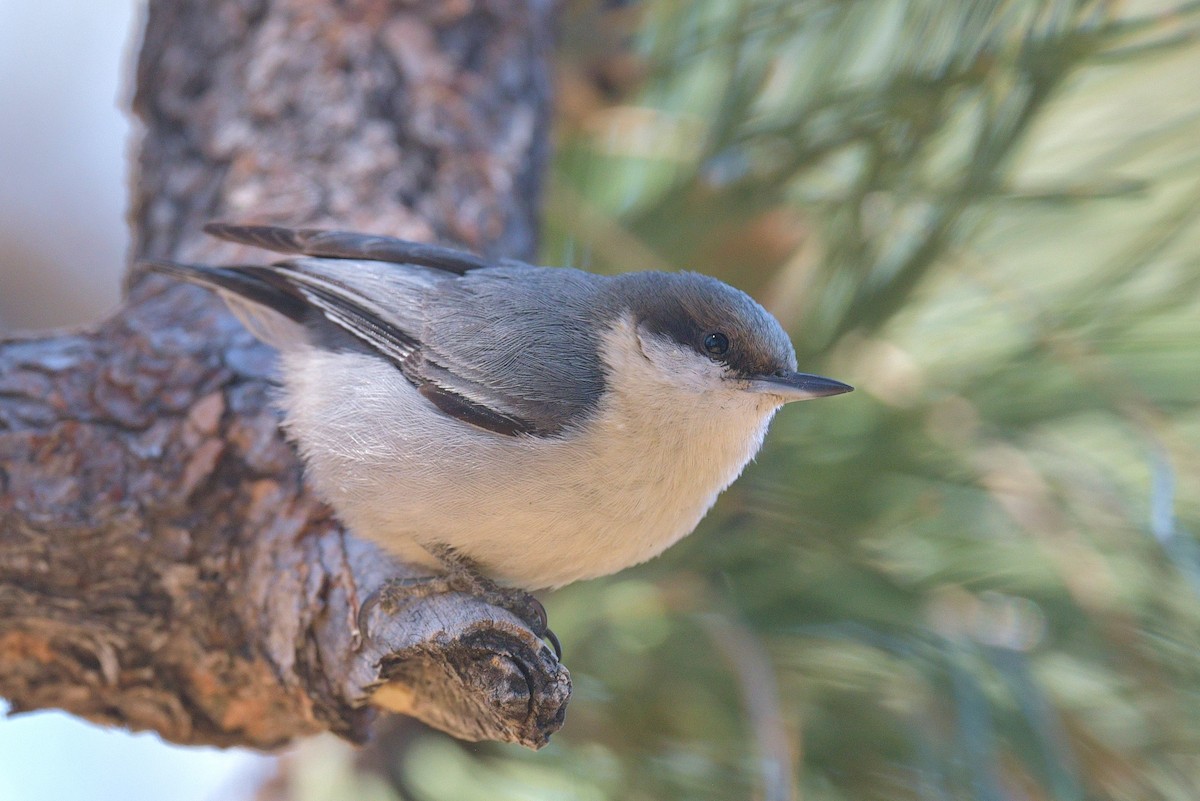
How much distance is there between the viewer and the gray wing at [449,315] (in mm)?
1774

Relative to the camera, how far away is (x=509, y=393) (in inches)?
69.8

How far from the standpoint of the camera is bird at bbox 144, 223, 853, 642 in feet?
5.51

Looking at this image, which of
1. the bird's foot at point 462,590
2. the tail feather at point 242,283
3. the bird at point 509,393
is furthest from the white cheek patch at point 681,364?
the tail feather at point 242,283

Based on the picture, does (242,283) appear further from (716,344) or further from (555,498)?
(716,344)

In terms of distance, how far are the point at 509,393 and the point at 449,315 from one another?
23cm

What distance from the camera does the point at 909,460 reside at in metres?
1.82

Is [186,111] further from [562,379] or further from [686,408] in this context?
[686,408]

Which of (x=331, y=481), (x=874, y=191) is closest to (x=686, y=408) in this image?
(x=874, y=191)

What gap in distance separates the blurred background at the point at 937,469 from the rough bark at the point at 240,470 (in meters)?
0.38

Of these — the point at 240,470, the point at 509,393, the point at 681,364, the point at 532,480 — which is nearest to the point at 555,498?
the point at 532,480

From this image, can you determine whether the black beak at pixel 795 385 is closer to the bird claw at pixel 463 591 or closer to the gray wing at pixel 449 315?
the gray wing at pixel 449 315

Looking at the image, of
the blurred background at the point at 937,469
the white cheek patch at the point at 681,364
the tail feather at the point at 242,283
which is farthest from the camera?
the tail feather at the point at 242,283

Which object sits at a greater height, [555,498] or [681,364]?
[681,364]

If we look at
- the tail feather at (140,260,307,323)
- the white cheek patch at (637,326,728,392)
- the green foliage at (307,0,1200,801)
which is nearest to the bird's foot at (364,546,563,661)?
the green foliage at (307,0,1200,801)
